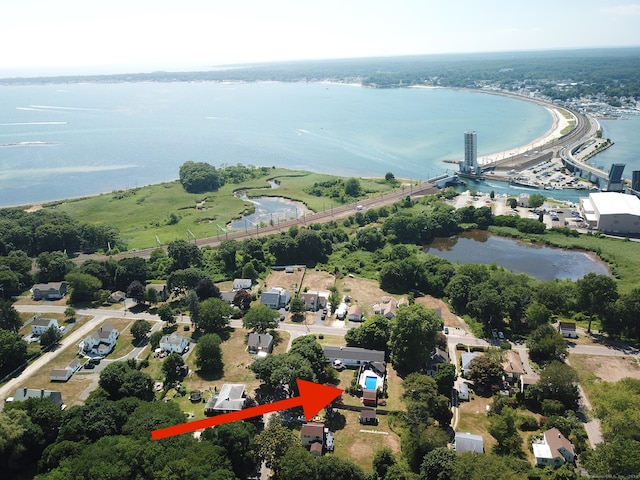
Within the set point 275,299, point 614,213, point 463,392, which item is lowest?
point 463,392

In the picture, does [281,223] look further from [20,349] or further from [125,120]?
[125,120]

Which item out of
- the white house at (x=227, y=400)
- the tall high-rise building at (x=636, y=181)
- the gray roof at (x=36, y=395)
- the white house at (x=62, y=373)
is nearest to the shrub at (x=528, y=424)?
the white house at (x=227, y=400)

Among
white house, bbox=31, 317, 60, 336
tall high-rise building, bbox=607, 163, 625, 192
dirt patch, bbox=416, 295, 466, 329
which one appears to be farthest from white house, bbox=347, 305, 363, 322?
tall high-rise building, bbox=607, 163, 625, 192

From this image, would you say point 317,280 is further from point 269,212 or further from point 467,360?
point 269,212

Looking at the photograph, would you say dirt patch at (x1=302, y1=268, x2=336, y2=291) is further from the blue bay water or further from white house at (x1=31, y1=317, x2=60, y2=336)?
the blue bay water

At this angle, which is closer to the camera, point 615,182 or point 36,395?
point 36,395

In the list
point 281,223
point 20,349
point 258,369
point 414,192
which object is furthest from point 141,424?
point 414,192

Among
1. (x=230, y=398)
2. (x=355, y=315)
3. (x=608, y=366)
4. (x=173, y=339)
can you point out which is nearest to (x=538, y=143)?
(x=608, y=366)
